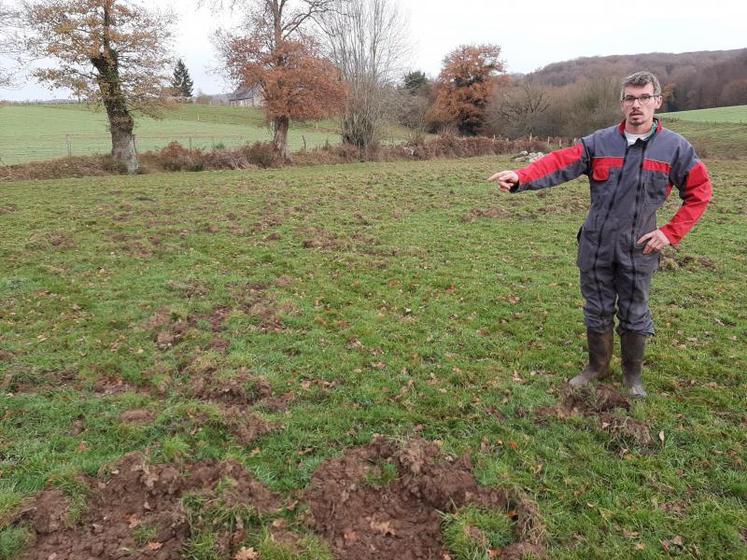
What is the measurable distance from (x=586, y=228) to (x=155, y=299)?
20.5 feet

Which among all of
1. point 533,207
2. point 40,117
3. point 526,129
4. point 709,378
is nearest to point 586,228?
point 709,378

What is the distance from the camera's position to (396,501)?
3629 mm

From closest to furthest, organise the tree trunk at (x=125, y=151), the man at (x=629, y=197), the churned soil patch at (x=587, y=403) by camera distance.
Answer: the man at (x=629, y=197) → the churned soil patch at (x=587, y=403) → the tree trunk at (x=125, y=151)

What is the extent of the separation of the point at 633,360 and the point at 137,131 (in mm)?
46996

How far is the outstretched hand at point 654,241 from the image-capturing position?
13.8ft

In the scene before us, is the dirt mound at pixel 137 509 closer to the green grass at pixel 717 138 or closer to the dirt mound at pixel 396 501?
the dirt mound at pixel 396 501

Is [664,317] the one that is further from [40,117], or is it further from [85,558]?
[40,117]

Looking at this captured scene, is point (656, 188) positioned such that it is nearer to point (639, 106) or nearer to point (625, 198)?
point (625, 198)

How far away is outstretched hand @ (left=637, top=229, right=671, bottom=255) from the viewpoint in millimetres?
4215

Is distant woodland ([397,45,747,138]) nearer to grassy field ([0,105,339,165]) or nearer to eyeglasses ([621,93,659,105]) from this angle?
grassy field ([0,105,339,165])

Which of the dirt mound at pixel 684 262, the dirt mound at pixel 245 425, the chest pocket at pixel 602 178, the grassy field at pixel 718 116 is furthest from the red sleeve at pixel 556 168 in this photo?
the grassy field at pixel 718 116

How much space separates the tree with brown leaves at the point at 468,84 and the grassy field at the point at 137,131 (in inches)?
483

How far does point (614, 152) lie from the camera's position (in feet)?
14.3

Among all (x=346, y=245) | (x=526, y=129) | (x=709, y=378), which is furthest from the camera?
(x=526, y=129)
